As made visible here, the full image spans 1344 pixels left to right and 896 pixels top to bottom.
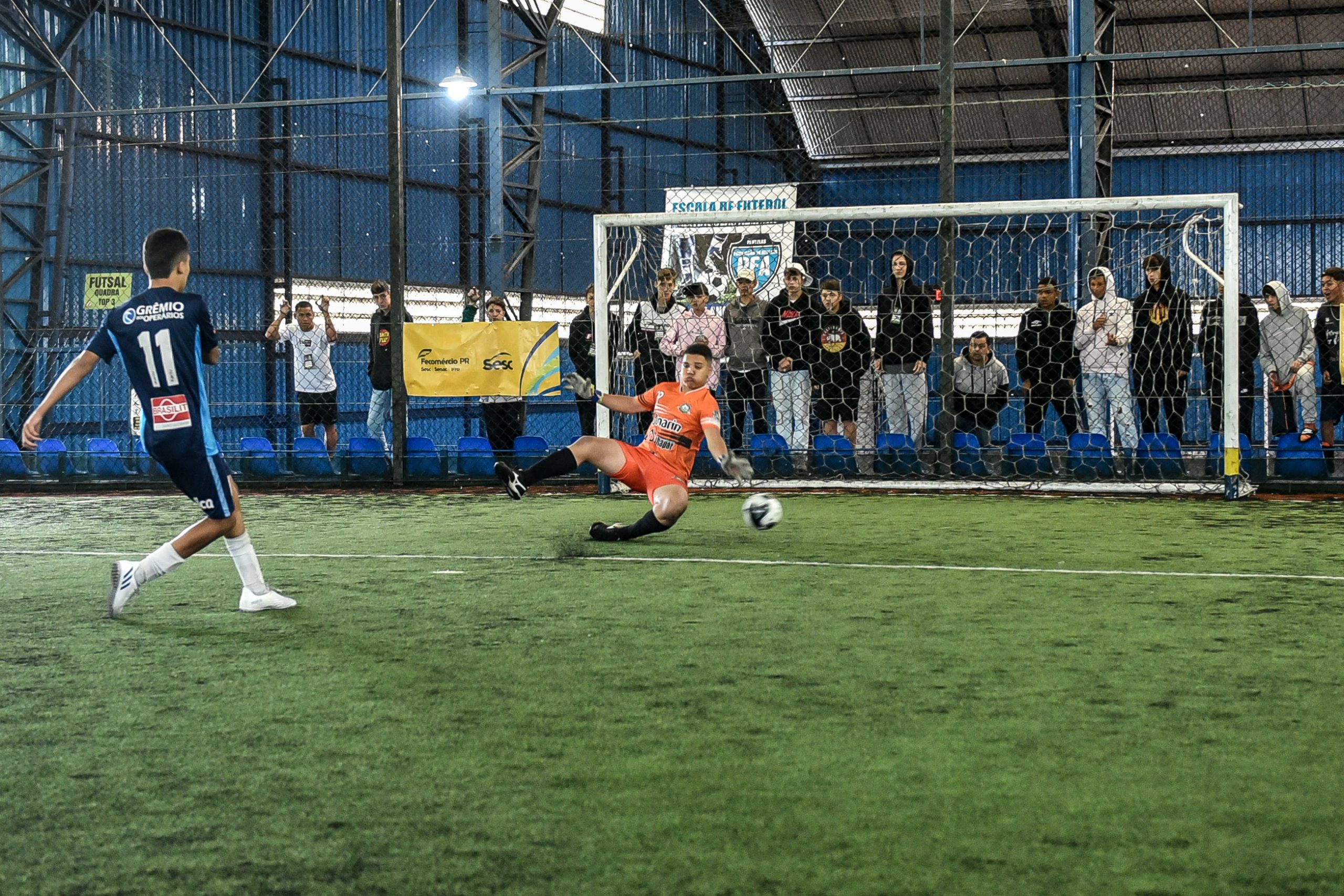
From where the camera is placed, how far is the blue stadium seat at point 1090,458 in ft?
37.1

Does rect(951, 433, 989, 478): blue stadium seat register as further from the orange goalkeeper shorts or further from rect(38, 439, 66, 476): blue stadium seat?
rect(38, 439, 66, 476): blue stadium seat

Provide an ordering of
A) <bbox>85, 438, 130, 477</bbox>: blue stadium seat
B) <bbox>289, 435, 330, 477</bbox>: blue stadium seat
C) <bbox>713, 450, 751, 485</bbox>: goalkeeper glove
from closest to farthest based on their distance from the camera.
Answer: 1. <bbox>713, 450, 751, 485</bbox>: goalkeeper glove
2. <bbox>289, 435, 330, 477</bbox>: blue stadium seat
3. <bbox>85, 438, 130, 477</bbox>: blue stadium seat

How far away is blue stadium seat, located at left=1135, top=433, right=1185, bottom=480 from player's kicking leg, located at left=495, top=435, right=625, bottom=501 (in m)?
4.71

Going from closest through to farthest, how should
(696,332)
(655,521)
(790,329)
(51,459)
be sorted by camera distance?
(655,521) < (696,332) < (790,329) < (51,459)

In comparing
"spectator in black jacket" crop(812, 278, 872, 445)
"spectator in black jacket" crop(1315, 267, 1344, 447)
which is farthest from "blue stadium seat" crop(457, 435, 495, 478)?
"spectator in black jacket" crop(1315, 267, 1344, 447)

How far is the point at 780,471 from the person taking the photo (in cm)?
1190

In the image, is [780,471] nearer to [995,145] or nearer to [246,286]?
[246,286]

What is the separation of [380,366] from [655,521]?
5787 mm

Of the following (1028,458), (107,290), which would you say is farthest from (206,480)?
(107,290)

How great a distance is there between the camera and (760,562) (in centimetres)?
725

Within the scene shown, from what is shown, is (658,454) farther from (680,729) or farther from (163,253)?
(680,729)

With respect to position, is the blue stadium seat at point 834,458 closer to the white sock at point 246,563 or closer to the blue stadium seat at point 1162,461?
the blue stadium seat at point 1162,461

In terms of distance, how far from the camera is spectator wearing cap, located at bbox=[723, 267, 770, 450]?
11953 mm

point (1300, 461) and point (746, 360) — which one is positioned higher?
point (746, 360)
